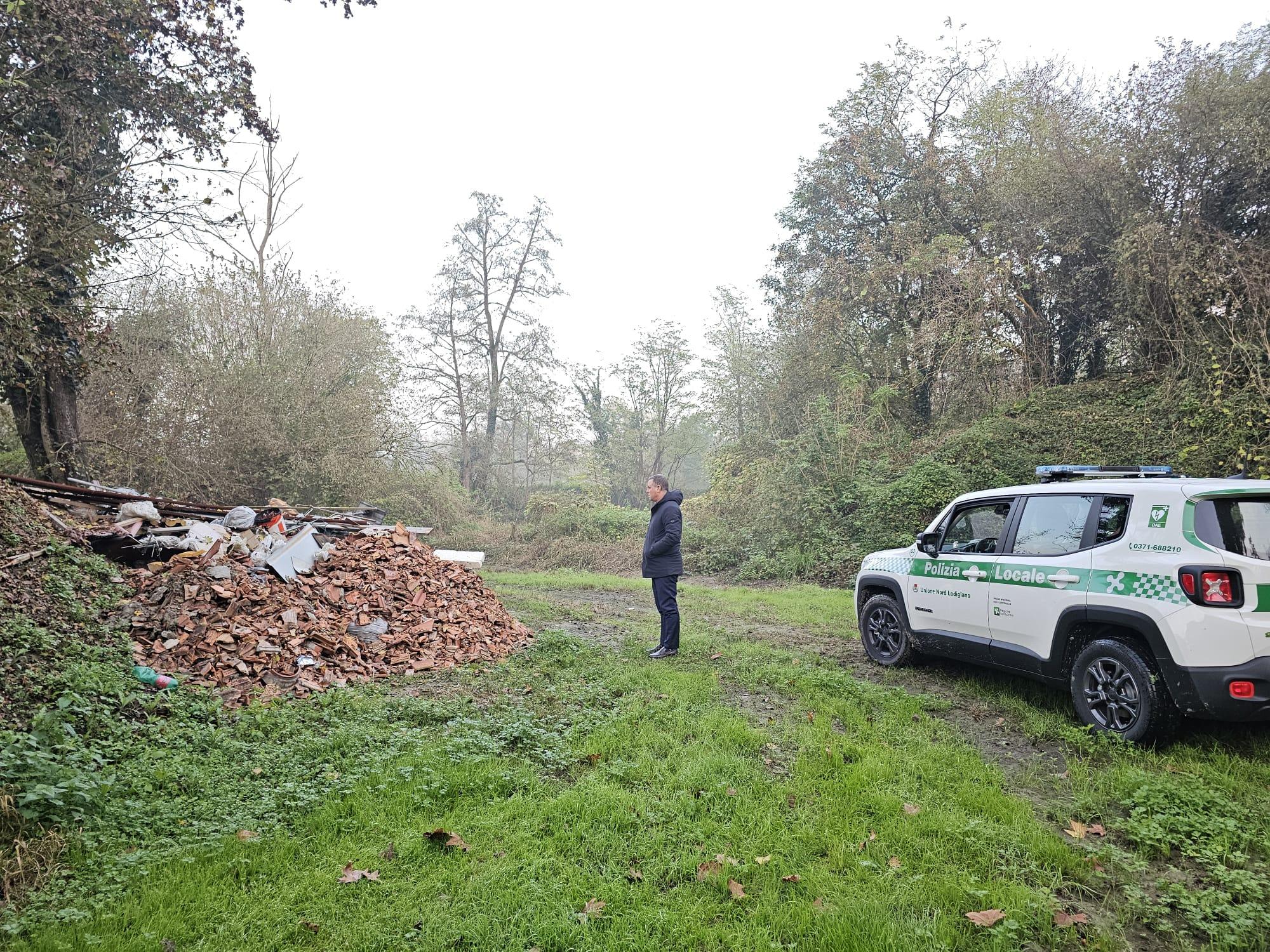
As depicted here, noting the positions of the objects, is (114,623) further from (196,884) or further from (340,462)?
(340,462)

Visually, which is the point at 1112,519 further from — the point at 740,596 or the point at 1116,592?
the point at 740,596

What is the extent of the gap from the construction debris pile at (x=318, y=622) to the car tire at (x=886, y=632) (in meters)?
4.07

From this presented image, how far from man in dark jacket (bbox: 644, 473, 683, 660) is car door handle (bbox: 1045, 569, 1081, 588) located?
360 centimetres

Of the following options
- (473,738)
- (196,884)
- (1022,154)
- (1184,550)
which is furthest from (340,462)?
(1022,154)

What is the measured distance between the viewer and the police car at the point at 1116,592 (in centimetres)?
372

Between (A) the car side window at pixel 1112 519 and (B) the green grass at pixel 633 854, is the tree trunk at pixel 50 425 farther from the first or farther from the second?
(A) the car side window at pixel 1112 519

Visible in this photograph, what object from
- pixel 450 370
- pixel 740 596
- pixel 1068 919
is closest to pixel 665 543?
pixel 1068 919

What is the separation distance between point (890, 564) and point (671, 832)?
4313 mm

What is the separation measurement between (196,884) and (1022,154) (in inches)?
703

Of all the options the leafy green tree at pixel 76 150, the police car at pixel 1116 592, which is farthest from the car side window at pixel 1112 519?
the leafy green tree at pixel 76 150

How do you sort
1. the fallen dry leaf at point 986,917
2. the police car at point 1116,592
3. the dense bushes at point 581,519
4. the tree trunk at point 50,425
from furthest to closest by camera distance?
the dense bushes at point 581,519 → the tree trunk at point 50,425 → the police car at point 1116,592 → the fallen dry leaf at point 986,917

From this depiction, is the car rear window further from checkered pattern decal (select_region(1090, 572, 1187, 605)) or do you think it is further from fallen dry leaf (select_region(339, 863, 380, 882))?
fallen dry leaf (select_region(339, 863, 380, 882))

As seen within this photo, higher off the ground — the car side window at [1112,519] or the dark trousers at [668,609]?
the car side window at [1112,519]

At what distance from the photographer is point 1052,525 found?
503 centimetres
